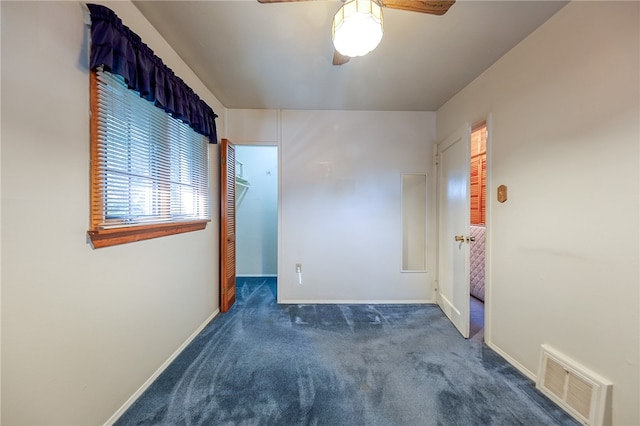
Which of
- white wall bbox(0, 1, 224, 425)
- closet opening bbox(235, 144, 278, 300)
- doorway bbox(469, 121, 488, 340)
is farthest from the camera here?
closet opening bbox(235, 144, 278, 300)

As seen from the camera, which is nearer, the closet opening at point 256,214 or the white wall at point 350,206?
the white wall at point 350,206

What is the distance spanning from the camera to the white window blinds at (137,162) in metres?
1.21

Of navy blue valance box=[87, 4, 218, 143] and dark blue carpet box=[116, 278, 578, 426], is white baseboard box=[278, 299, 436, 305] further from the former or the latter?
navy blue valance box=[87, 4, 218, 143]

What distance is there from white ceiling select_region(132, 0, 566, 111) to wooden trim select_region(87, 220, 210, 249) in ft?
4.56

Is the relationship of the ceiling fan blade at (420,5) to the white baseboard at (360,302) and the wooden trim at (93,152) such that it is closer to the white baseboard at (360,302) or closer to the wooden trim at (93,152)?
the wooden trim at (93,152)

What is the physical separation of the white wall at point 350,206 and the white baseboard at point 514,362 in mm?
964

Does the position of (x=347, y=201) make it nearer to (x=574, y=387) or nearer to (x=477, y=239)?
(x=477, y=239)

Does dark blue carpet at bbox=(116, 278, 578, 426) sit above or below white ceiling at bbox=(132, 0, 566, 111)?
below

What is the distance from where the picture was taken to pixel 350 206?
116 inches

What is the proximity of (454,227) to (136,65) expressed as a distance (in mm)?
2936

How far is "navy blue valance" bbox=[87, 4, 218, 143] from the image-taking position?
113 cm

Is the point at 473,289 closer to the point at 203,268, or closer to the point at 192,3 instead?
the point at 203,268

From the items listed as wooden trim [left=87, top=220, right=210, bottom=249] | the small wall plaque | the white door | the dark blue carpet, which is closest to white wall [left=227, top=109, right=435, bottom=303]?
the white door

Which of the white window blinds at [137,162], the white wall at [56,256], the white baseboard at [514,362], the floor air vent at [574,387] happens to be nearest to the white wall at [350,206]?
the white baseboard at [514,362]
